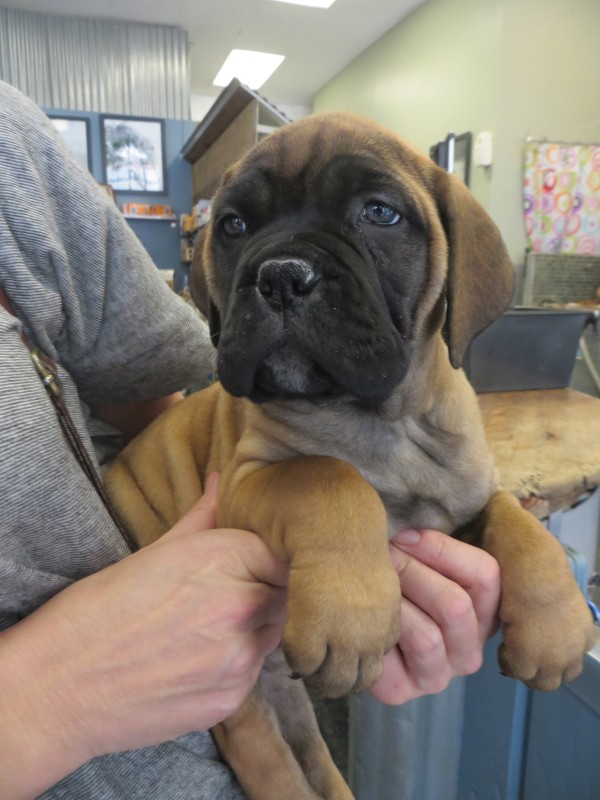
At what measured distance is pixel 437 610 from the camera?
992mm

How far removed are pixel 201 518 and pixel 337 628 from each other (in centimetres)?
38

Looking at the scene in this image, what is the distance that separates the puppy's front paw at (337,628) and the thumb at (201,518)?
292 millimetres

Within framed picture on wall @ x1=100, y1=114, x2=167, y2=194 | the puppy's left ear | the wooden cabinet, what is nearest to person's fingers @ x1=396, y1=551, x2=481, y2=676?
the puppy's left ear

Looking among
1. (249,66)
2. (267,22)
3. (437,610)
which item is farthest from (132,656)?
(249,66)

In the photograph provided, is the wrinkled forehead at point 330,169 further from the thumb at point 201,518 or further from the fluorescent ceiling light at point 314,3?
the fluorescent ceiling light at point 314,3

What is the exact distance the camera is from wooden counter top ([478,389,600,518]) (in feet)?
4.14

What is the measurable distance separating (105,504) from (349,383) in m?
0.49

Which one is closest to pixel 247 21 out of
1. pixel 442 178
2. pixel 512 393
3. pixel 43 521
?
pixel 512 393

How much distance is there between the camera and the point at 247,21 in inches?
294

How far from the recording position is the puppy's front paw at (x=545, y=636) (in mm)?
947

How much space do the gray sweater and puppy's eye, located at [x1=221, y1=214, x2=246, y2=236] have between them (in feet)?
0.59

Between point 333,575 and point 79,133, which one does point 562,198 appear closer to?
point 79,133

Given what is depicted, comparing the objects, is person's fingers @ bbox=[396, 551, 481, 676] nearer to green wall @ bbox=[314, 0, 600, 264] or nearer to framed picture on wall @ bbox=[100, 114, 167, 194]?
green wall @ bbox=[314, 0, 600, 264]

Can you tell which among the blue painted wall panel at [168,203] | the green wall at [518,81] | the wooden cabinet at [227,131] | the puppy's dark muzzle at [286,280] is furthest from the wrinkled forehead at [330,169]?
the blue painted wall panel at [168,203]
